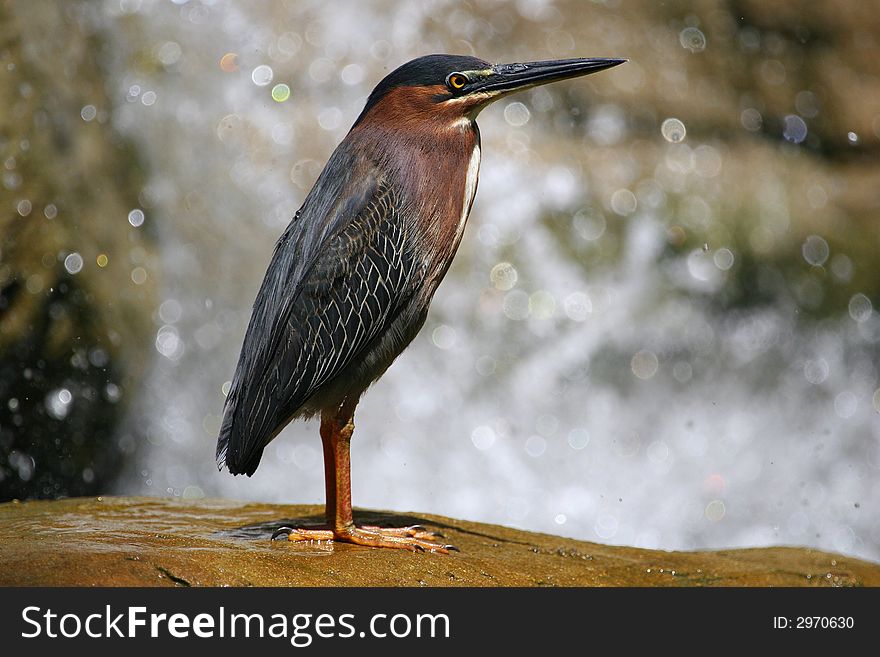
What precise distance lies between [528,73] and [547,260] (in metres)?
4.08

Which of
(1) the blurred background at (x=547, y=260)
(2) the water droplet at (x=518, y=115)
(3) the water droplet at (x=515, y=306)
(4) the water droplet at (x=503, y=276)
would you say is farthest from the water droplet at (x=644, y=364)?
(2) the water droplet at (x=518, y=115)

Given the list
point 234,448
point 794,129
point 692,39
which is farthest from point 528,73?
point 794,129

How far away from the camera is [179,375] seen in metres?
7.17

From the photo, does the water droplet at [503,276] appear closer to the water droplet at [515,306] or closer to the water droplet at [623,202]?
the water droplet at [515,306]

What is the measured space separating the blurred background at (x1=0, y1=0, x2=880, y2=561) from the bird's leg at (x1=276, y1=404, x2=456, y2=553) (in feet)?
11.4

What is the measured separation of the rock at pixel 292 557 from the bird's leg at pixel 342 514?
8 centimetres

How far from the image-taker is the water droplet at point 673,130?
8000 millimetres

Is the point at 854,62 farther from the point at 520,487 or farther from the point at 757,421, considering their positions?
the point at 520,487

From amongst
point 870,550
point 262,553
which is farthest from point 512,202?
point 262,553

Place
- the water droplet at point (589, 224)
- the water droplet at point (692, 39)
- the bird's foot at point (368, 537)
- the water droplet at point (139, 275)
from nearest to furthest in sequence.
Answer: the bird's foot at point (368, 537) < the water droplet at point (139, 275) < the water droplet at point (589, 224) < the water droplet at point (692, 39)

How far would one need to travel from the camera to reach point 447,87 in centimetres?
367

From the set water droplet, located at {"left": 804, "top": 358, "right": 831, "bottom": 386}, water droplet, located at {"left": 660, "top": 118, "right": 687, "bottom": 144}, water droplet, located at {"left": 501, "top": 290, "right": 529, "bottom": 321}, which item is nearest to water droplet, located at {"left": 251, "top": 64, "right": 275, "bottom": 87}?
water droplet, located at {"left": 501, "top": 290, "right": 529, "bottom": 321}

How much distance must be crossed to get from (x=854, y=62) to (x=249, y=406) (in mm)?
6504

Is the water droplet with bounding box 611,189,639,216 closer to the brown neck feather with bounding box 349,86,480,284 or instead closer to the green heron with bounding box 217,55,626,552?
the green heron with bounding box 217,55,626,552
